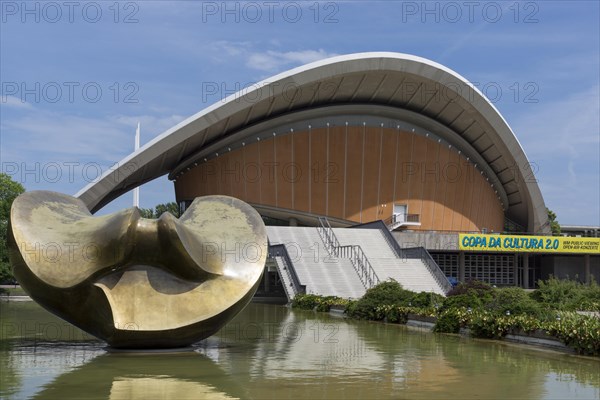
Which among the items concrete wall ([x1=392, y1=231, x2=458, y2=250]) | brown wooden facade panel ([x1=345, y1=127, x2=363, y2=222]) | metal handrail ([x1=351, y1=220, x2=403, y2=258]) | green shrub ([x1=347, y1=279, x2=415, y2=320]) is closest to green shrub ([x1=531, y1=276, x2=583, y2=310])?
green shrub ([x1=347, y1=279, x2=415, y2=320])

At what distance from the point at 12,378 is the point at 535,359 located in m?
9.55

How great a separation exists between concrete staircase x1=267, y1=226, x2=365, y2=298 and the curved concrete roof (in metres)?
8.35

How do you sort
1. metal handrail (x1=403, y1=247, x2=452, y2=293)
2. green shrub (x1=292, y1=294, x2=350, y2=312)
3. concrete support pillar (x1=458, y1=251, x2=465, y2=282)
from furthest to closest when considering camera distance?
concrete support pillar (x1=458, y1=251, x2=465, y2=282) → metal handrail (x1=403, y1=247, x2=452, y2=293) → green shrub (x1=292, y1=294, x2=350, y2=312)

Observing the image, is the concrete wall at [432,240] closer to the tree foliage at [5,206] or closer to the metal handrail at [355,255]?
the metal handrail at [355,255]

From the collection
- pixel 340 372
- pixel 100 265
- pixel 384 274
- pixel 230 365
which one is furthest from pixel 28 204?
pixel 384 274

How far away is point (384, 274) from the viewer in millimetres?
33344

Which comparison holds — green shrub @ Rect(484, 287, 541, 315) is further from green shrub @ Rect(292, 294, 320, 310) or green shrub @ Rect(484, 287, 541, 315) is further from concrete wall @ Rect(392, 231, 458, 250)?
concrete wall @ Rect(392, 231, 458, 250)

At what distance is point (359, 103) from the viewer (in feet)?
163

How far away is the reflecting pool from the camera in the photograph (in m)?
Result: 10.3

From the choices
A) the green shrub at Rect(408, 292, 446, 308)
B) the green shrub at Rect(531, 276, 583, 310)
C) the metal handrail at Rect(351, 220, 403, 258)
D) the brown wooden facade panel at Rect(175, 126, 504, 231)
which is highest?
the brown wooden facade panel at Rect(175, 126, 504, 231)

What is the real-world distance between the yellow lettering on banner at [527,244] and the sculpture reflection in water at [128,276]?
31.3m

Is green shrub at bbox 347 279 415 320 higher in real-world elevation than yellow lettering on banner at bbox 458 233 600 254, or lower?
lower

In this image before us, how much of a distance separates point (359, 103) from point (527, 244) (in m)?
14.3

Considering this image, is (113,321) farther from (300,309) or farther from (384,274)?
(384,274)
